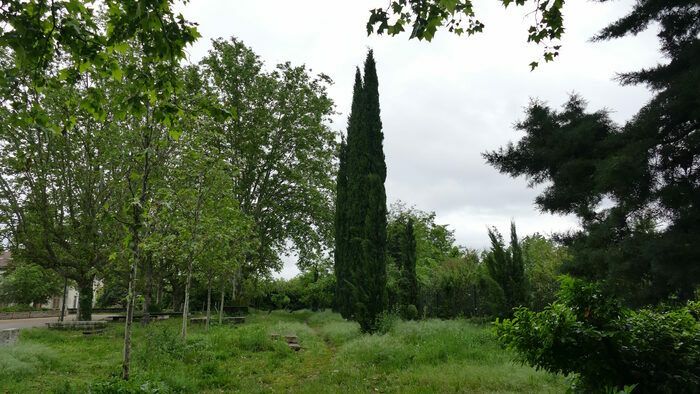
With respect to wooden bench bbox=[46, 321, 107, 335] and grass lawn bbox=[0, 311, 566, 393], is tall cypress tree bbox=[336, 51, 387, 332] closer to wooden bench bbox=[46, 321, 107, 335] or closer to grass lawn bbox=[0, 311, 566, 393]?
grass lawn bbox=[0, 311, 566, 393]

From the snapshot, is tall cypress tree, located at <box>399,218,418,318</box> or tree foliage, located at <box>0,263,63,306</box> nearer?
tall cypress tree, located at <box>399,218,418,318</box>

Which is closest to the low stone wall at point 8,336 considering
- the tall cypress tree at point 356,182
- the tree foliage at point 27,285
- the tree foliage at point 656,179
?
the tall cypress tree at point 356,182

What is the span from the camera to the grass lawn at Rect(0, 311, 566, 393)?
22.5 ft

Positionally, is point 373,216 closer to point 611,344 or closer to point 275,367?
point 275,367

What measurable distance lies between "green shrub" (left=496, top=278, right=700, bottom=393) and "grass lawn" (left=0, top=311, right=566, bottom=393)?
232 cm

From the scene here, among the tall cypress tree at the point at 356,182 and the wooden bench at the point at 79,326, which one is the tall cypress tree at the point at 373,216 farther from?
the wooden bench at the point at 79,326

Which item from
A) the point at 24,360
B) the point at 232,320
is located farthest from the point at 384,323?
the point at 24,360

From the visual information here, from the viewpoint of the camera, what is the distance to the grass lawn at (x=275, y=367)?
Result: 6855 mm

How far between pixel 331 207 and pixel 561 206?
19.2m

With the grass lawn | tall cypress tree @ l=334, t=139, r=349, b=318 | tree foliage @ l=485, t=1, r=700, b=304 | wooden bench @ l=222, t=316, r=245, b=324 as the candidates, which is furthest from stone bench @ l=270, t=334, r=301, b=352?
tall cypress tree @ l=334, t=139, r=349, b=318

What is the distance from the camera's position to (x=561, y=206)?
9766 millimetres

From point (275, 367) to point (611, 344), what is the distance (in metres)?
7.06

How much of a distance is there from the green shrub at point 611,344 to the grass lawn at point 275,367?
232cm

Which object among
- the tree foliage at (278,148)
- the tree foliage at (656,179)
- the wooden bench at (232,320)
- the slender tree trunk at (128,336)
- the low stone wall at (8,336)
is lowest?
the wooden bench at (232,320)
